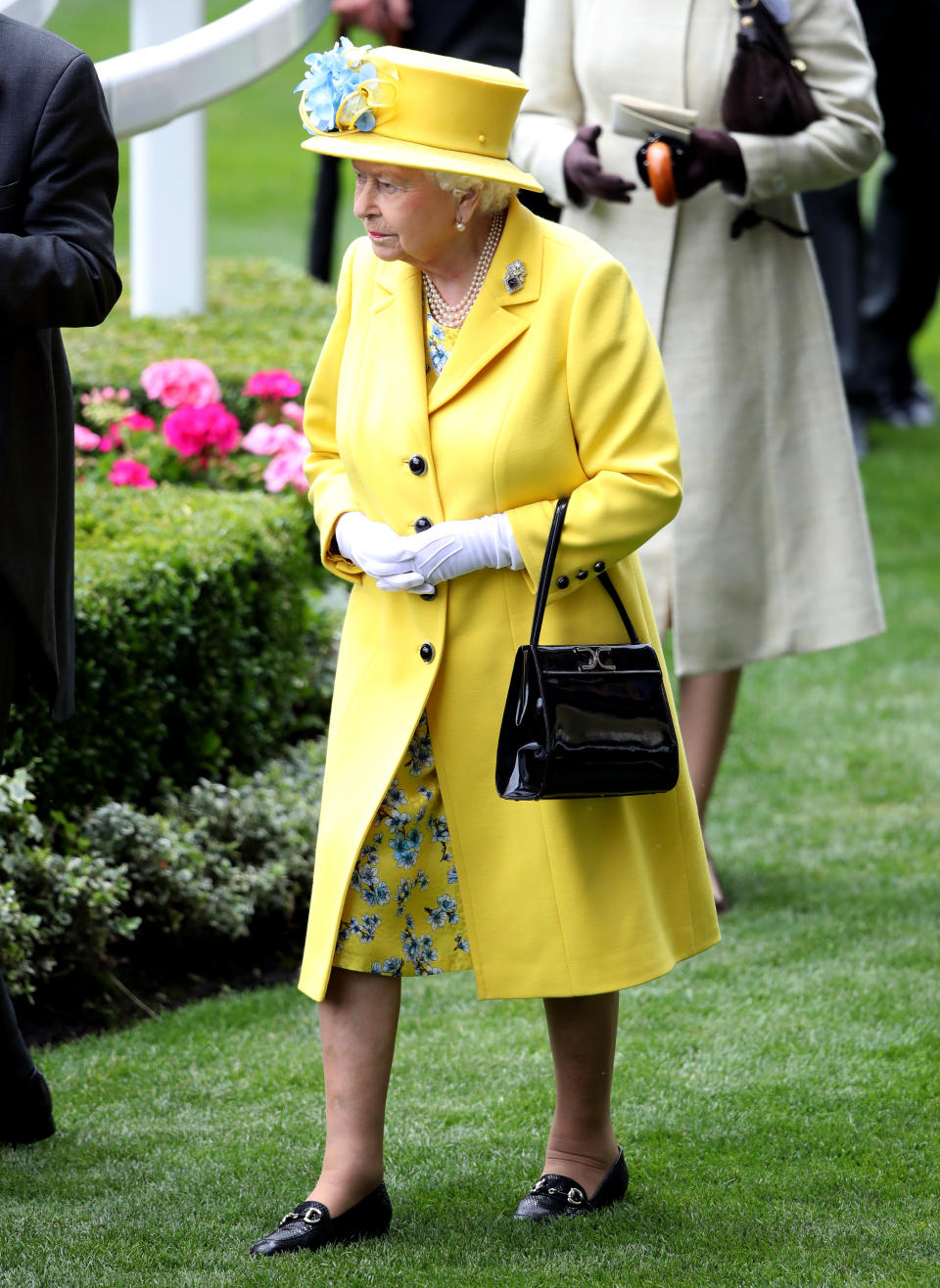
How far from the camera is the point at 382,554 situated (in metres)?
3.05

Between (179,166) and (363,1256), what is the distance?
18.0 feet

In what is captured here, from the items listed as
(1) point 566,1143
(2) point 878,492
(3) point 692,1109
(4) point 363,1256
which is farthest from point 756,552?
(2) point 878,492

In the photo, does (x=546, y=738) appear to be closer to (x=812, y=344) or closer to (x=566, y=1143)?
(x=566, y=1143)

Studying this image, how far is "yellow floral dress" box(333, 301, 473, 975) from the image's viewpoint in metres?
Result: 3.12

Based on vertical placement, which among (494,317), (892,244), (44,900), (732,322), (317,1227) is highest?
(494,317)

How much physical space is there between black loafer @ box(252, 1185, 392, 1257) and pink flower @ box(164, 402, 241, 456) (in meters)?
3.32

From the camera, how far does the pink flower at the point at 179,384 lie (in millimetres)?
6219

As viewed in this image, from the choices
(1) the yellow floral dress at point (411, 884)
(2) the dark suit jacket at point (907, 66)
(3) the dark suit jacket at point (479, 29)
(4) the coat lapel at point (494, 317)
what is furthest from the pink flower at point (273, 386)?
(2) the dark suit jacket at point (907, 66)

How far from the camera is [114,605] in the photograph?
→ 4.59 m

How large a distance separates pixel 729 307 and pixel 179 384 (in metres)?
2.16

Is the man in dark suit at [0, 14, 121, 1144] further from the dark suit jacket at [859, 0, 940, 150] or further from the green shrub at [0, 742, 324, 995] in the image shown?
the dark suit jacket at [859, 0, 940, 150]

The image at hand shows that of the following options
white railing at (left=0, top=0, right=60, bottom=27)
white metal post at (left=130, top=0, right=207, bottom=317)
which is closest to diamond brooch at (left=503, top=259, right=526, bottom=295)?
white railing at (left=0, top=0, right=60, bottom=27)

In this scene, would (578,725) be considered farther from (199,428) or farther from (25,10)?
(199,428)

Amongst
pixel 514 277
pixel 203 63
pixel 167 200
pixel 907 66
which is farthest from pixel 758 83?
pixel 907 66
